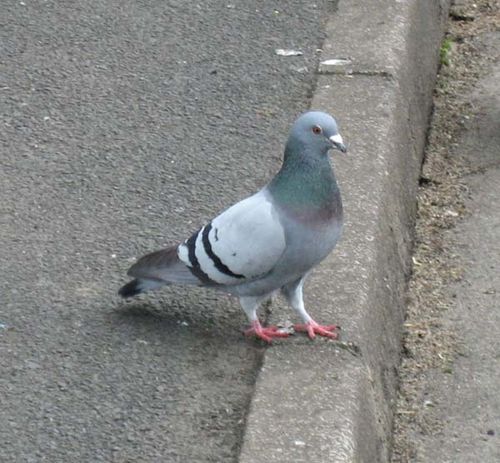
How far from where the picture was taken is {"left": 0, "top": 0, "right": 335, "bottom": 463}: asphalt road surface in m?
3.80

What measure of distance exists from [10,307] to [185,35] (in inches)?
88.8

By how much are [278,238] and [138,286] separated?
530 mm

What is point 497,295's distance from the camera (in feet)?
16.5

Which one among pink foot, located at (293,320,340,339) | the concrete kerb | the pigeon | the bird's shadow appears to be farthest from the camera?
the bird's shadow

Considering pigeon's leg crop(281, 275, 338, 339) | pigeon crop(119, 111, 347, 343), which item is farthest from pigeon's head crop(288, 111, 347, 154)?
pigeon's leg crop(281, 275, 338, 339)

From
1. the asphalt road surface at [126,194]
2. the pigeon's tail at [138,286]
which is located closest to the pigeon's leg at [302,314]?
the asphalt road surface at [126,194]

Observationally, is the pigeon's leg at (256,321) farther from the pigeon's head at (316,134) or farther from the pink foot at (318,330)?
the pigeon's head at (316,134)

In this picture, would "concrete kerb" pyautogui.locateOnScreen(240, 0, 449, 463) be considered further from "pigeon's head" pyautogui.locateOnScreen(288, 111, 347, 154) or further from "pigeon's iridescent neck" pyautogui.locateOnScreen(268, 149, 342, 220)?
"pigeon's head" pyautogui.locateOnScreen(288, 111, 347, 154)

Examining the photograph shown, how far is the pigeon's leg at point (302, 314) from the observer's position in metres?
4.11

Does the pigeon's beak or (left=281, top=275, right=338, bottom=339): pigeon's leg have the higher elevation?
the pigeon's beak

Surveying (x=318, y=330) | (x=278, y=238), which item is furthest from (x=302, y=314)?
(x=278, y=238)

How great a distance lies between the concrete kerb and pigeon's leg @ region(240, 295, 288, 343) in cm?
5

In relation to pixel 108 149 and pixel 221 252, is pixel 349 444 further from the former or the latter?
pixel 108 149

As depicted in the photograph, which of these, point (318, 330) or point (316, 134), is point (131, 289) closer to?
point (318, 330)
